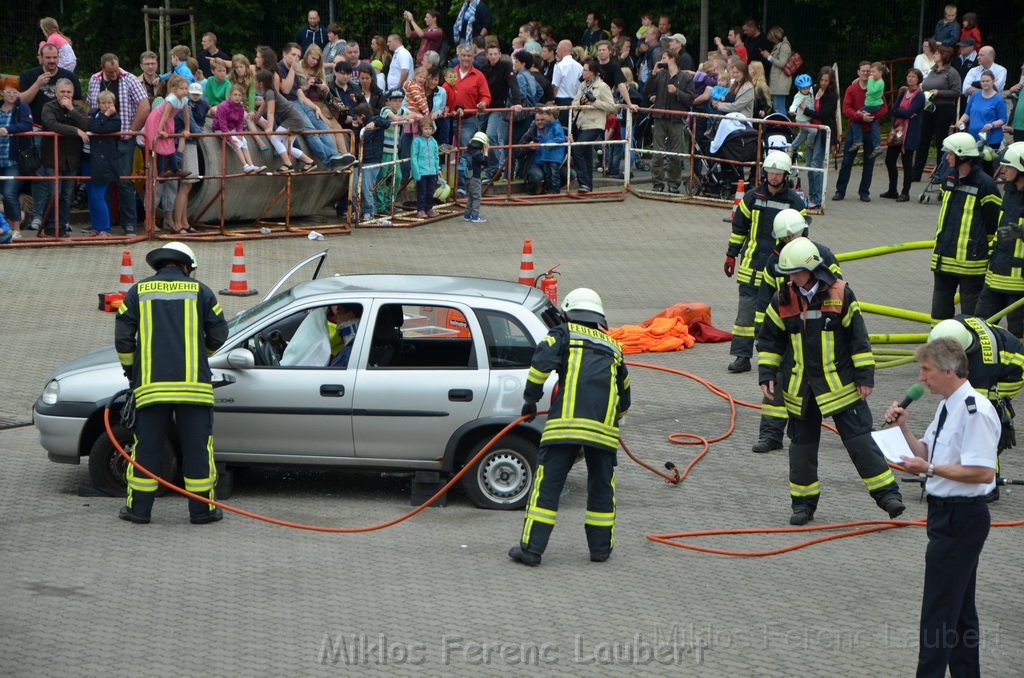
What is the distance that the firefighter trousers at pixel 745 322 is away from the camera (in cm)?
1239

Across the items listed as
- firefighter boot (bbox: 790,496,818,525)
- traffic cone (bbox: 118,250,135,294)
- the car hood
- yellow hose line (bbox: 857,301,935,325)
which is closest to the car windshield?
the car hood

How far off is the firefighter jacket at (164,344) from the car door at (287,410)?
42 centimetres

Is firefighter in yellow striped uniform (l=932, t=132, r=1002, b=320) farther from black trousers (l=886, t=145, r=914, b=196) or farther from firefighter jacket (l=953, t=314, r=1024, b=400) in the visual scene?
black trousers (l=886, t=145, r=914, b=196)

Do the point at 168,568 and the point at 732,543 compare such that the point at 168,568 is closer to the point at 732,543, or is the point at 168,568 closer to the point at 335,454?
the point at 335,454

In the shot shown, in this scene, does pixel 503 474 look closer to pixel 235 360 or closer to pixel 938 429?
pixel 235 360

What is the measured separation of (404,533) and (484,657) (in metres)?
2.07

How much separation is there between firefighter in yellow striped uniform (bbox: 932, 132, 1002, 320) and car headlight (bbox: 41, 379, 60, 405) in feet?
24.8

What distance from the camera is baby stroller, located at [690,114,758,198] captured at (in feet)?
68.3

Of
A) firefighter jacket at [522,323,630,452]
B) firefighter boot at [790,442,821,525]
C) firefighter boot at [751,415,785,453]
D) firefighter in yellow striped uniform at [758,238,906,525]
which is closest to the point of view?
firefighter jacket at [522,323,630,452]

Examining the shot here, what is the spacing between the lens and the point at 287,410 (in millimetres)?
9227

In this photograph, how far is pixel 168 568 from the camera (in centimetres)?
816

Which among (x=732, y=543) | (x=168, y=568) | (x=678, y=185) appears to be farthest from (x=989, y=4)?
(x=168, y=568)

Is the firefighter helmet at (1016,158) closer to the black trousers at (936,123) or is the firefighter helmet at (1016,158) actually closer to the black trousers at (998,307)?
the black trousers at (998,307)

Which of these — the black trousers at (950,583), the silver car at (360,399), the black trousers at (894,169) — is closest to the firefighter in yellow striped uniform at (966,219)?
the silver car at (360,399)
